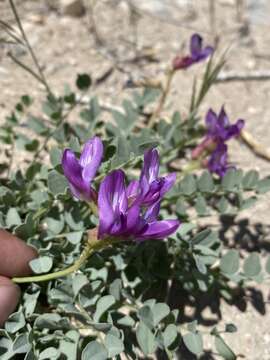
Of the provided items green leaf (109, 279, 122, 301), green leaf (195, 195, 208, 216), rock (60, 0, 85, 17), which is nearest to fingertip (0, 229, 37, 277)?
green leaf (109, 279, 122, 301)

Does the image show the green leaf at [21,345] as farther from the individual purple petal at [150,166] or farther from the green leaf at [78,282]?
the individual purple petal at [150,166]

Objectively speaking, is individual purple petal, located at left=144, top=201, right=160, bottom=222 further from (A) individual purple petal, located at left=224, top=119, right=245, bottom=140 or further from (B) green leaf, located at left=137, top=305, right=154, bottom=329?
(A) individual purple petal, located at left=224, top=119, right=245, bottom=140

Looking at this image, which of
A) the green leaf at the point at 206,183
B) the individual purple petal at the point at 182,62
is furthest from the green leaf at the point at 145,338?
the individual purple petal at the point at 182,62

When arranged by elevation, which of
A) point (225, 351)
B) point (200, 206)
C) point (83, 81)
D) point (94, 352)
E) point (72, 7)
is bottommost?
point (225, 351)

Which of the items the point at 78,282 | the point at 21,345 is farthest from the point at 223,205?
the point at 21,345

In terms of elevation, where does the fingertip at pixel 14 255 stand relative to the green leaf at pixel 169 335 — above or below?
above

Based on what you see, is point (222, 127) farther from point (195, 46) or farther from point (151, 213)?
point (151, 213)

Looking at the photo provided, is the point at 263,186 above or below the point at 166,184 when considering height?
below

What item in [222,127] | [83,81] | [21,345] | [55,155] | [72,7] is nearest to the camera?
[21,345]
